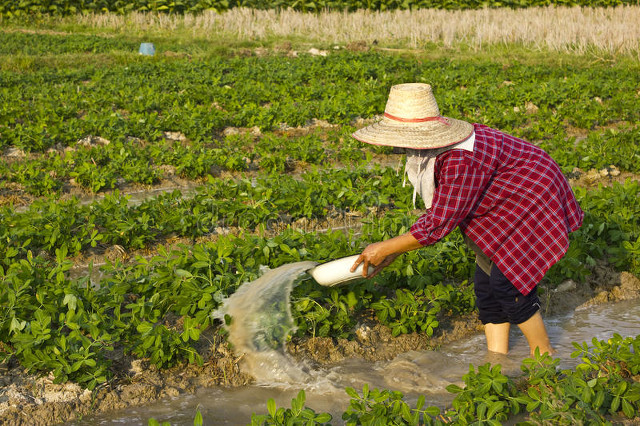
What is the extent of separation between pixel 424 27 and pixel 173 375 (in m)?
17.3

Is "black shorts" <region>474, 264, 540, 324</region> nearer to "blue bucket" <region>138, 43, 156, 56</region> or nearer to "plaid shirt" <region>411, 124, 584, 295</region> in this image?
"plaid shirt" <region>411, 124, 584, 295</region>

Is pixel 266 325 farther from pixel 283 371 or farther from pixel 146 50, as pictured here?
pixel 146 50

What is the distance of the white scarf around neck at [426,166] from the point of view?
3.45 meters

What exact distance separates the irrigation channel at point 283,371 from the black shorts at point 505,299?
0.44 m

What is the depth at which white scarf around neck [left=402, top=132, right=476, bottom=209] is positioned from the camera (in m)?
3.45

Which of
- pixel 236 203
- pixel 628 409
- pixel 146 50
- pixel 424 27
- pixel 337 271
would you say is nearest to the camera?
pixel 628 409

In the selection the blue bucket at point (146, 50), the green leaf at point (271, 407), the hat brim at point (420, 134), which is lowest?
the green leaf at point (271, 407)

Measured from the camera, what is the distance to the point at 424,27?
1962 centimetres

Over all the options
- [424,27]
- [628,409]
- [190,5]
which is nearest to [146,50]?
[424,27]

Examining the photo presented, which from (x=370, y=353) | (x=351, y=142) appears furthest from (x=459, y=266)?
(x=351, y=142)

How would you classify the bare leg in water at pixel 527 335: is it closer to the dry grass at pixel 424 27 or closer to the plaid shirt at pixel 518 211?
the plaid shirt at pixel 518 211

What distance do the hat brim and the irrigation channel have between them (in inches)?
39.4

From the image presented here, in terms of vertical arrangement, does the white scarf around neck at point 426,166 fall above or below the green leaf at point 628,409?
above

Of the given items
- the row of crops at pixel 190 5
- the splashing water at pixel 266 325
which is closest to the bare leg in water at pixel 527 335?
the splashing water at pixel 266 325
